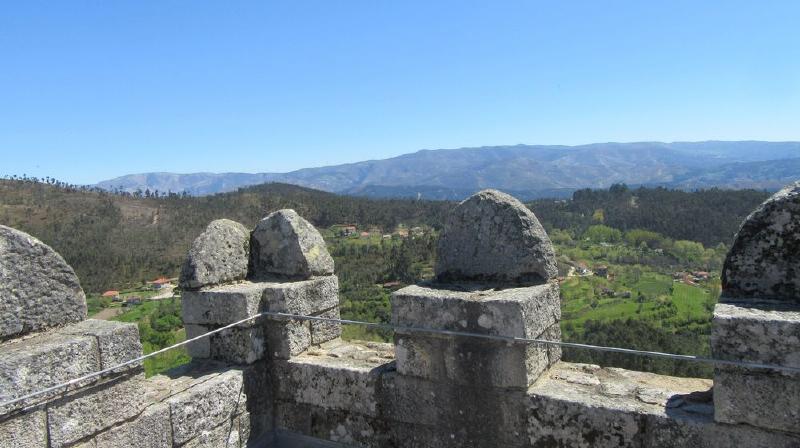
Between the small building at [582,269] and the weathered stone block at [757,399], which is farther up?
the weathered stone block at [757,399]

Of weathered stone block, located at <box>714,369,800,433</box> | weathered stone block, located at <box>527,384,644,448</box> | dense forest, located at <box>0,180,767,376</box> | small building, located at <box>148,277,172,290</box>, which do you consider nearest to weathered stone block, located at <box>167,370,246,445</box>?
weathered stone block, located at <box>527,384,644,448</box>

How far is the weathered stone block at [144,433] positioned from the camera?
288cm

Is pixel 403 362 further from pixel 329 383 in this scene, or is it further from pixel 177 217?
pixel 177 217

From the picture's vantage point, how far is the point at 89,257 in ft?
142

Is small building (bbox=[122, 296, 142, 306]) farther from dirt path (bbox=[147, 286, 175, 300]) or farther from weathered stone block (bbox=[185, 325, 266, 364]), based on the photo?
weathered stone block (bbox=[185, 325, 266, 364])

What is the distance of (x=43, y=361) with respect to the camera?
254 centimetres

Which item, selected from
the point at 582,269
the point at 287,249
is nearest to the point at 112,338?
the point at 287,249

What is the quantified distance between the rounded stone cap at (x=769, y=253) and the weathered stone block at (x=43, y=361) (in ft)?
10.5

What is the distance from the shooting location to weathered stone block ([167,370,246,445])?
330 cm

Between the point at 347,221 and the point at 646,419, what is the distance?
68.4m

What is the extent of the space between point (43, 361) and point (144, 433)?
31.1 inches

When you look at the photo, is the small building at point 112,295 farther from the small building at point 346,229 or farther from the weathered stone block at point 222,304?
the weathered stone block at point 222,304

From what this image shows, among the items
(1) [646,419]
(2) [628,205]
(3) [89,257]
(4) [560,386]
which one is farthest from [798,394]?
(2) [628,205]

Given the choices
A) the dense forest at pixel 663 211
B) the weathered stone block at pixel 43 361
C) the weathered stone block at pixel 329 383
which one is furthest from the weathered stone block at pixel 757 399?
the dense forest at pixel 663 211
